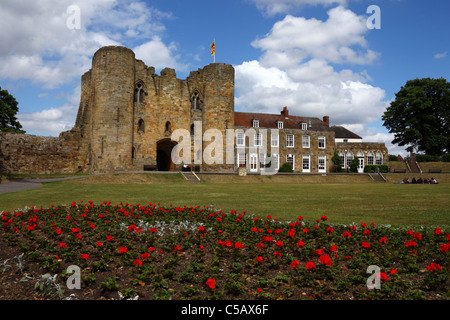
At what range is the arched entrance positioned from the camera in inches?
1478

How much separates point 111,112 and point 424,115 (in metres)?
49.0

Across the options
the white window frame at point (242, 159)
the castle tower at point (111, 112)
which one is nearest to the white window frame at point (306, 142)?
the white window frame at point (242, 159)

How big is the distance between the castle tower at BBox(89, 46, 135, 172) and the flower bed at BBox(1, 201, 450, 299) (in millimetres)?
25509

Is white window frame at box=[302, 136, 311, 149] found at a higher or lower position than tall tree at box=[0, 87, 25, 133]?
lower

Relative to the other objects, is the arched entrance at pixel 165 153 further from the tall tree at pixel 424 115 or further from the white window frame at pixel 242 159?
the tall tree at pixel 424 115

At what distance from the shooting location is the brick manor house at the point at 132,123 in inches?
1256

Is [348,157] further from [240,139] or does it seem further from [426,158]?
[240,139]

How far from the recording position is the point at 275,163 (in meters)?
45.5

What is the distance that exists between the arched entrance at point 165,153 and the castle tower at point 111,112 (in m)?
5.25

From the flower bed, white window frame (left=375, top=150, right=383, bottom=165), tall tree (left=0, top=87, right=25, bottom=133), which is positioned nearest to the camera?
the flower bed

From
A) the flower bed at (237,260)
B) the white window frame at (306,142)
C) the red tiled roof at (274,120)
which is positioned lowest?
the flower bed at (237,260)

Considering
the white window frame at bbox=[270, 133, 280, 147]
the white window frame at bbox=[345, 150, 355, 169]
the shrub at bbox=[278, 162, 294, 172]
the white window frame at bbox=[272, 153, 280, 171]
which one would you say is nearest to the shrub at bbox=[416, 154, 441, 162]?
the white window frame at bbox=[345, 150, 355, 169]

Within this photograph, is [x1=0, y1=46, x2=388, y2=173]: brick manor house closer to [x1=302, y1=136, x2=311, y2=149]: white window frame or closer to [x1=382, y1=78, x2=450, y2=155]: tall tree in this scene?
[x1=302, y1=136, x2=311, y2=149]: white window frame
